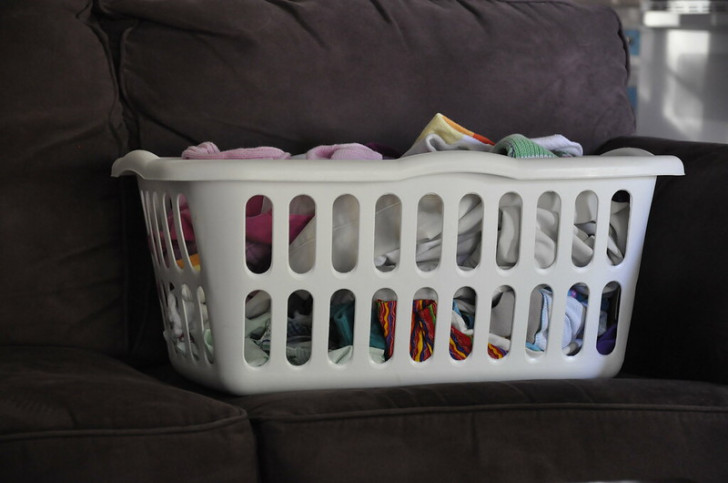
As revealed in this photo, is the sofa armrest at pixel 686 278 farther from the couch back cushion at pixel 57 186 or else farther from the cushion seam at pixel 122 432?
the couch back cushion at pixel 57 186

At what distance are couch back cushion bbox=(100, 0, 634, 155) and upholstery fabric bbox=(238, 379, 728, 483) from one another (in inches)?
20.0

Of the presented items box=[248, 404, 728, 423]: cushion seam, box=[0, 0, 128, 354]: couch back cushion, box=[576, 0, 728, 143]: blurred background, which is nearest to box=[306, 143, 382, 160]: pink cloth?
box=[0, 0, 128, 354]: couch back cushion

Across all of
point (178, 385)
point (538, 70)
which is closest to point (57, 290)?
point (178, 385)

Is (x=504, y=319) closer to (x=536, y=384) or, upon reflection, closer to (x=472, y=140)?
(x=536, y=384)

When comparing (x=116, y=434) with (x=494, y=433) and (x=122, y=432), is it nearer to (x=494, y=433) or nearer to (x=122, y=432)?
(x=122, y=432)

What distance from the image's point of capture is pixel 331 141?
1312 mm

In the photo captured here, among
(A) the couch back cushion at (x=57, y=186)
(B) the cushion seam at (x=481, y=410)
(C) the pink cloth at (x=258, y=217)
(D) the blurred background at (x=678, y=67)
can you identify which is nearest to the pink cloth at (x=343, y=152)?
(C) the pink cloth at (x=258, y=217)

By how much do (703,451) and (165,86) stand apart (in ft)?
2.82

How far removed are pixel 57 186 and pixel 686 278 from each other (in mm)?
829

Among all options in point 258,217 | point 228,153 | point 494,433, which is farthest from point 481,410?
point 228,153

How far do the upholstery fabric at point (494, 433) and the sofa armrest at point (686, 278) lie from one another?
10 centimetres

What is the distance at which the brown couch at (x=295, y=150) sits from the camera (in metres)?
0.84

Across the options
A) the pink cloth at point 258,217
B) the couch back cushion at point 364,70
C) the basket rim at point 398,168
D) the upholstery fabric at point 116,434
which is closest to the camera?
the upholstery fabric at point 116,434

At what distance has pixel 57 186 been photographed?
117 cm
